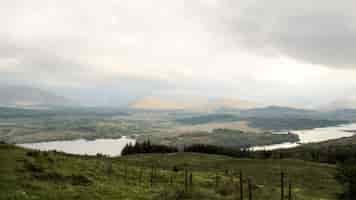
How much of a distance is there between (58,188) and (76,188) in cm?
157

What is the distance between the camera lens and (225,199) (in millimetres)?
30734

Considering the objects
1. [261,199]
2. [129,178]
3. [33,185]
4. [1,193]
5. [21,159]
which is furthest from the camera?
[129,178]

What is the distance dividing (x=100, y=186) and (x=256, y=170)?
55.9 meters

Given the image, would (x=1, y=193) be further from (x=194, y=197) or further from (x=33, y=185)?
(x=194, y=197)

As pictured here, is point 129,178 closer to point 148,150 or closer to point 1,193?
point 1,193

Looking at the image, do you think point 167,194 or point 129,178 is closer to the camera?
point 167,194

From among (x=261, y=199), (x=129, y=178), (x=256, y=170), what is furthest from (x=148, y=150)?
(x=261, y=199)

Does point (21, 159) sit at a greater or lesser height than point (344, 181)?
greater

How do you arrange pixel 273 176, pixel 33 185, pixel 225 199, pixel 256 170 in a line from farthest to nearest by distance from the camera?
pixel 256 170 < pixel 273 176 < pixel 225 199 < pixel 33 185

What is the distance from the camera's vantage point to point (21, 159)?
126 feet

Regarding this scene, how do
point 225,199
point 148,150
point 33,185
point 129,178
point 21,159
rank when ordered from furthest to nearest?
point 148,150 < point 129,178 < point 21,159 < point 225,199 < point 33,185

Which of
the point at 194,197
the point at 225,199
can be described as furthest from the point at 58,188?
the point at 225,199

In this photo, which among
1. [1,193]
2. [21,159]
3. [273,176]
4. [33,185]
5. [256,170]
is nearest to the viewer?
[1,193]

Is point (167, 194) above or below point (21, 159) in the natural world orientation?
below
